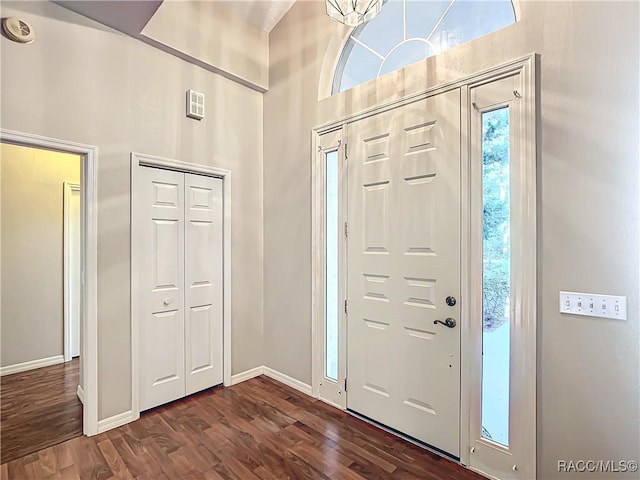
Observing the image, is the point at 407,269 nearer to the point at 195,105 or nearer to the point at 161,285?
the point at 161,285

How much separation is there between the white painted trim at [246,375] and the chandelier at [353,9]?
3.10 meters

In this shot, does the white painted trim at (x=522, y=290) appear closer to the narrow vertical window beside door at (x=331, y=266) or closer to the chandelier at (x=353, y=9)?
the chandelier at (x=353, y=9)

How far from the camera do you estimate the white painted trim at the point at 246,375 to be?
3.27 metres

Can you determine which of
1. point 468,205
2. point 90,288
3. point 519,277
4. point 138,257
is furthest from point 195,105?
point 519,277

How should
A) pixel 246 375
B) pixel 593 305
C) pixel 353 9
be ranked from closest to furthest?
1. pixel 593 305
2. pixel 353 9
3. pixel 246 375

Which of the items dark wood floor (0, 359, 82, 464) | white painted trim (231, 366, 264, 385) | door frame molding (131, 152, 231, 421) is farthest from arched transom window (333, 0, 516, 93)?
dark wood floor (0, 359, 82, 464)

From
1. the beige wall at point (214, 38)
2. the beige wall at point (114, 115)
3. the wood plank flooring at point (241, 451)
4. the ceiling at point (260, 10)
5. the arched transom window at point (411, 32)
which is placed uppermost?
the ceiling at point (260, 10)

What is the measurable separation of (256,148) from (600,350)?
3.17m

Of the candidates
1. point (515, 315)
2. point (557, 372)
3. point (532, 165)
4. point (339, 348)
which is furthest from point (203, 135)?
point (557, 372)

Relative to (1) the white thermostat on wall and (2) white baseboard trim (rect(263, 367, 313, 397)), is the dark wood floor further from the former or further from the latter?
(1) the white thermostat on wall

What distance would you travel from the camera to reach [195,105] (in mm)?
2977

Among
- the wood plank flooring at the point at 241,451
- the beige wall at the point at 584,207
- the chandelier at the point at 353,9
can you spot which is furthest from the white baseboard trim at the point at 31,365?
the beige wall at the point at 584,207

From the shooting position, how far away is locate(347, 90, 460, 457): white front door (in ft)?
7.00

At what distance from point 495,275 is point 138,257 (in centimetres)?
260
